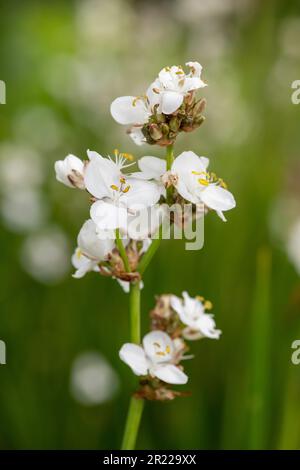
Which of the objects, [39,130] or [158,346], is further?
[39,130]

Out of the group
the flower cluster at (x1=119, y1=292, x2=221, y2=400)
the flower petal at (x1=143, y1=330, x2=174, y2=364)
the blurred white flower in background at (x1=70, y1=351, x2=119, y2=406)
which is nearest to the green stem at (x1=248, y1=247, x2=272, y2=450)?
the flower cluster at (x1=119, y1=292, x2=221, y2=400)

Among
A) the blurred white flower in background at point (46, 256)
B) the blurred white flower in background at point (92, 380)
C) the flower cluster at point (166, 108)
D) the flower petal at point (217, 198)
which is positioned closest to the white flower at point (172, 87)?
the flower cluster at point (166, 108)

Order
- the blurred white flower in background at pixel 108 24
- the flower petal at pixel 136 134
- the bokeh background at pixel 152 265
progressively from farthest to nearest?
the blurred white flower in background at pixel 108 24, the bokeh background at pixel 152 265, the flower petal at pixel 136 134

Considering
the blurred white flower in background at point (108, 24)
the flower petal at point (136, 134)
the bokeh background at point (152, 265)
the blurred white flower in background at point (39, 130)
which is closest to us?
the flower petal at point (136, 134)

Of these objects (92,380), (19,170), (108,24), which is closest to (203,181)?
(92,380)

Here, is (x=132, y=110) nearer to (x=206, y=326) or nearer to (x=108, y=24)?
(x=206, y=326)

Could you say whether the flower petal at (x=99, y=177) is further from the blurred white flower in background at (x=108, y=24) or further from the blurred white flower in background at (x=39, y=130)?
the blurred white flower in background at (x=108, y=24)
